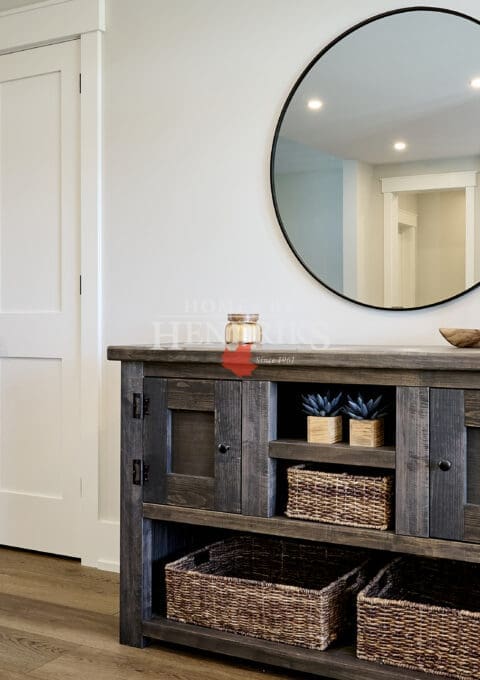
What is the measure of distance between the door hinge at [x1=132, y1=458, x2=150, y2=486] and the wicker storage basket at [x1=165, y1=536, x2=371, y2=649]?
0.27 meters

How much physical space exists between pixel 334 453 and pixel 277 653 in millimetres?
572

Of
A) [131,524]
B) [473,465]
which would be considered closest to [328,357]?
[473,465]

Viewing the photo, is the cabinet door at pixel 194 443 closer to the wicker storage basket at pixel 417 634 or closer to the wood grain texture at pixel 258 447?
the wood grain texture at pixel 258 447

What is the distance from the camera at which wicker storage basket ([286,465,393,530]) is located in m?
2.12

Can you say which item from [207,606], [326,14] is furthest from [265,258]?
[207,606]

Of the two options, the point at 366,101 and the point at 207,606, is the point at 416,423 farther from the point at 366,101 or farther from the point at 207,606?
the point at 366,101

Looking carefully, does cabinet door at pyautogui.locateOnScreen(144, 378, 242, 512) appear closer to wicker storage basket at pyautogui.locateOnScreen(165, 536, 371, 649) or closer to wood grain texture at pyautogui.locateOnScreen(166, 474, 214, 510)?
wood grain texture at pyautogui.locateOnScreen(166, 474, 214, 510)

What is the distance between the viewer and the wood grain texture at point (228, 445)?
229cm

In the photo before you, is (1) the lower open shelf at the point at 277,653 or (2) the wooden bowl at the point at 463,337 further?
(2) the wooden bowl at the point at 463,337

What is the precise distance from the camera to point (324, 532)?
7.10 feet

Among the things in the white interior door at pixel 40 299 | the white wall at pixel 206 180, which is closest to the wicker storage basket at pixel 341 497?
the white wall at pixel 206 180

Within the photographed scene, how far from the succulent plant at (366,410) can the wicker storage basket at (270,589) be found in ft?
1.59

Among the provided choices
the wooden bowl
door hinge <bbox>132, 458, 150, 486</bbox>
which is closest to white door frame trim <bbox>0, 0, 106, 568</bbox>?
door hinge <bbox>132, 458, 150, 486</bbox>

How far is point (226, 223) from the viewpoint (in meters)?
2.91
